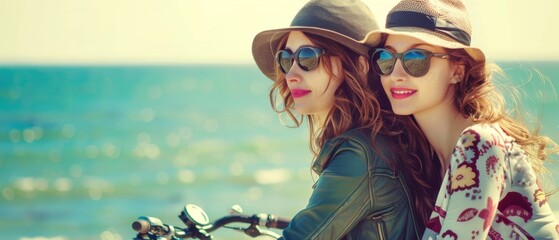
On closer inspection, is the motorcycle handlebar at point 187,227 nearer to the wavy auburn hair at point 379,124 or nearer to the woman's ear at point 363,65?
the wavy auburn hair at point 379,124

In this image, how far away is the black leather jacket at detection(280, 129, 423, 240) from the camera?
11.3ft

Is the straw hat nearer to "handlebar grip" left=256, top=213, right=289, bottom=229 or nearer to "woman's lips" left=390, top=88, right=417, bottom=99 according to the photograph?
"woman's lips" left=390, top=88, right=417, bottom=99

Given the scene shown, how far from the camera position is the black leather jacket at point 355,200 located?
3.44 meters

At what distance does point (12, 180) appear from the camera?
21.4 m

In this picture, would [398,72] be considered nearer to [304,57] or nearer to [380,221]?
[304,57]

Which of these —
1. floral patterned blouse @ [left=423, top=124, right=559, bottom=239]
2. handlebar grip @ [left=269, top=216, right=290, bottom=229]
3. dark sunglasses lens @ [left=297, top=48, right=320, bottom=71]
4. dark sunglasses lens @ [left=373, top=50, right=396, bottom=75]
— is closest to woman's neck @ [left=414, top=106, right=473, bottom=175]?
dark sunglasses lens @ [left=373, top=50, right=396, bottom=75]

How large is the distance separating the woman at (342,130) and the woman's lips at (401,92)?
0.44ft

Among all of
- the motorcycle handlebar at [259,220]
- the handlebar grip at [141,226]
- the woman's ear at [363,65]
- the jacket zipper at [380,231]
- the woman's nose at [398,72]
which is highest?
the woman's ear at [363,65]

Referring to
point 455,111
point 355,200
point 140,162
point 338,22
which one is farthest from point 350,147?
point 140,162

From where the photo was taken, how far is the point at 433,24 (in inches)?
142

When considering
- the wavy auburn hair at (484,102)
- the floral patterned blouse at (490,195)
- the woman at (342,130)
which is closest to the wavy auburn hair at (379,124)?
the woman at (342,130)

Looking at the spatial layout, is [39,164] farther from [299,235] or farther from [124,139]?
[299,235]

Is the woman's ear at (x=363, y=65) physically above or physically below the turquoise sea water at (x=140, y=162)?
above

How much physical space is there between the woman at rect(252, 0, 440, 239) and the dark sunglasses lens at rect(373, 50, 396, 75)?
0.16 m
